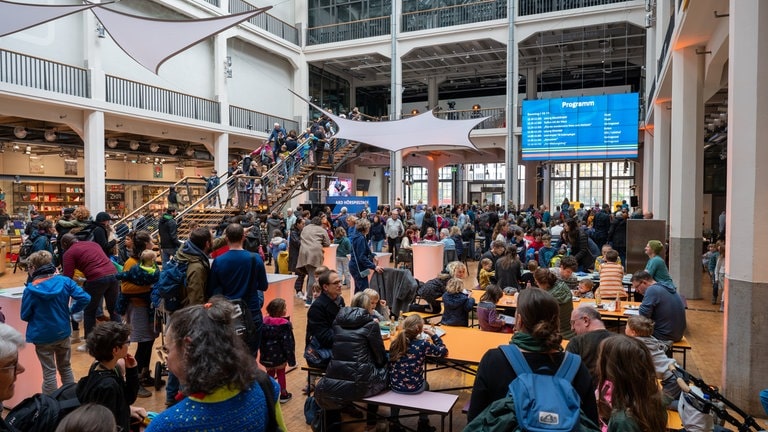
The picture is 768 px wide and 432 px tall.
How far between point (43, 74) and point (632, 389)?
1552 cm

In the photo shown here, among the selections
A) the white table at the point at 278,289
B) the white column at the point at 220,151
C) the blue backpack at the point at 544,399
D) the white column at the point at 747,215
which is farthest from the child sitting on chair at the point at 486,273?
the white column at the point at 220,151

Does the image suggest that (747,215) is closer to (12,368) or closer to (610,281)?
(610,281)

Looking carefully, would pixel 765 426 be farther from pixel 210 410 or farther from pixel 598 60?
pixel 598 60

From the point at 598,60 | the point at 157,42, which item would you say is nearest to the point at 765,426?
the point at 157,42

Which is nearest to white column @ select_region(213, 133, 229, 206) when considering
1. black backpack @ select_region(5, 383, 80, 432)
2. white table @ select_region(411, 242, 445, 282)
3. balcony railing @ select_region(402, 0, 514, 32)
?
balcony railing @ select_region(402, 0, 514, 32)

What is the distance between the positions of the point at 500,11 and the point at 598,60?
19.3 feet

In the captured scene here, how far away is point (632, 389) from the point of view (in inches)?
80.9

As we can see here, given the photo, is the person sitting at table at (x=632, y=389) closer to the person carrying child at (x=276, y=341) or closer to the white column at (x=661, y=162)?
the person carrying child at (x=276, y=341)

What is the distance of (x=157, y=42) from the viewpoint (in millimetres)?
7766

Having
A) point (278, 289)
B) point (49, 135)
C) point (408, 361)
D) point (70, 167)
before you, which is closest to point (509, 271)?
point (278, 289)

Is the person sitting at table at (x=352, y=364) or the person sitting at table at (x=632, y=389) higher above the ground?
the person sitting at table at (x=632, y=389)

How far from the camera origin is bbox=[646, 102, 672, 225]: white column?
1179 centimetres

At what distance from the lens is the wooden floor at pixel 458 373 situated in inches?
170

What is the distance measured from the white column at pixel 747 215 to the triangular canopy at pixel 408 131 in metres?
8.16
